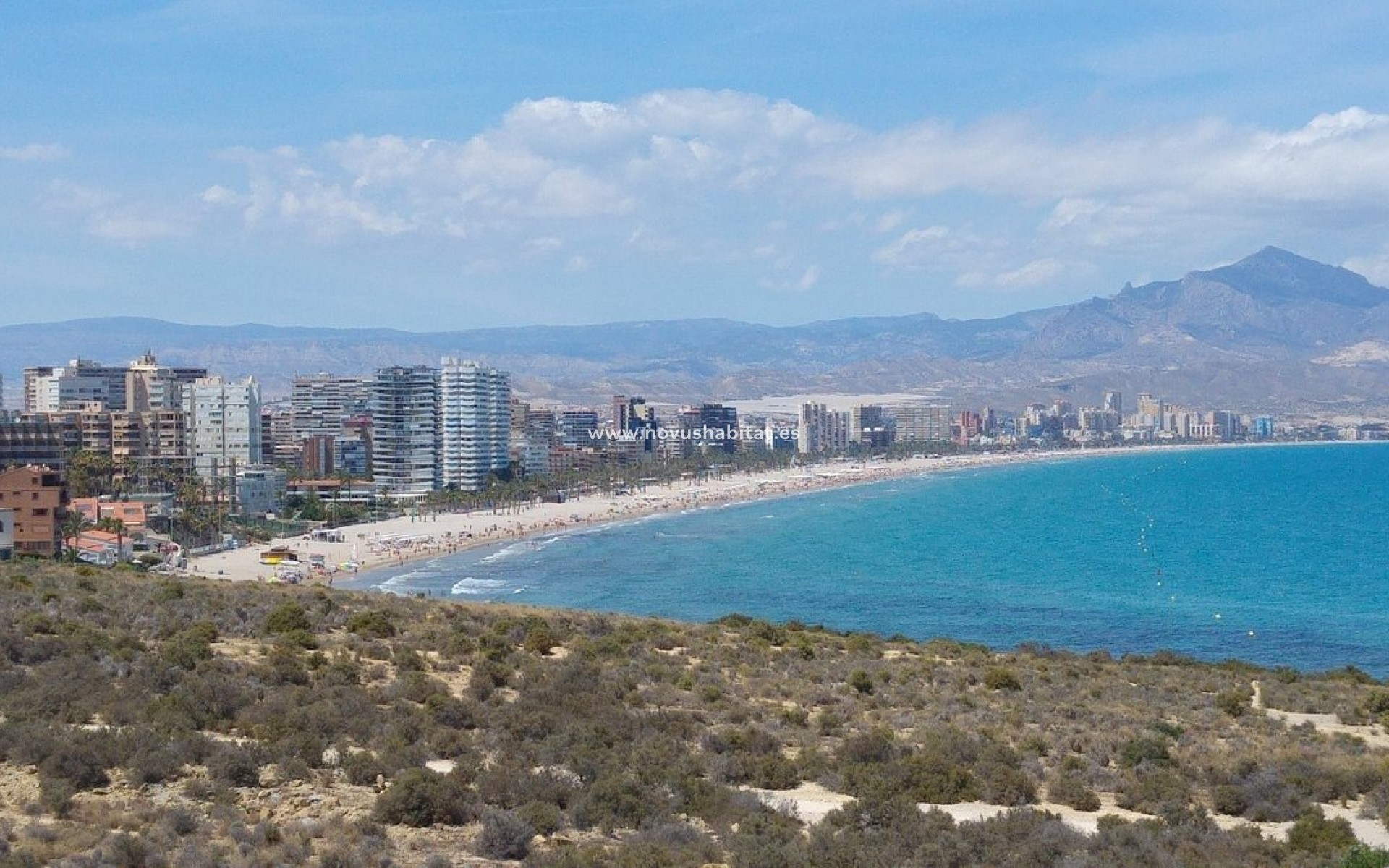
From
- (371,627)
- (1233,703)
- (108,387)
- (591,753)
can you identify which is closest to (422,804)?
(591,753)

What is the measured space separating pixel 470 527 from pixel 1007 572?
43.8 metres

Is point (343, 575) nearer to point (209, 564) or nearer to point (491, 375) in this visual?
point (209, 564)

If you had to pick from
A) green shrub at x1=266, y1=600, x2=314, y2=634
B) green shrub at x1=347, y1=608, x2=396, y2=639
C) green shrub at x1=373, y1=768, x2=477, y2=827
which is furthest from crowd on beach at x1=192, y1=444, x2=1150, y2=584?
green shrub at x1=373, y1=768, x2=477, y2=827

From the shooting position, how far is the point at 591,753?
1545cm

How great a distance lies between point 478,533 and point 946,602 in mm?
46167

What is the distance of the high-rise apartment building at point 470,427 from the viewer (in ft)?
441

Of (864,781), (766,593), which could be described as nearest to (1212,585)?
(766,593)

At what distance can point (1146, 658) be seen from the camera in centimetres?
3372

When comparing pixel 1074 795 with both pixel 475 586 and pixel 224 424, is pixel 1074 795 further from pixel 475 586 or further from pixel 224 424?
pixel 224 424

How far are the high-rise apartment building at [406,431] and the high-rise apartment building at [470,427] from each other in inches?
41.7

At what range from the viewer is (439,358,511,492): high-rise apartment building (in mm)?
134375

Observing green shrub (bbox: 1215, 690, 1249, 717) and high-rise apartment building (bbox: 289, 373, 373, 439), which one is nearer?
green shrub (bbox: 1215, 690, 1249, 717)

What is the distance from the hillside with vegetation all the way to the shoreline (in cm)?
2644

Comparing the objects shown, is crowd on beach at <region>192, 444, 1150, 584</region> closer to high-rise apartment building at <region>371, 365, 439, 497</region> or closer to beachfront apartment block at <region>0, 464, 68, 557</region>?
beachfront apartment block at <region>0, 464, 68, 557</region>
